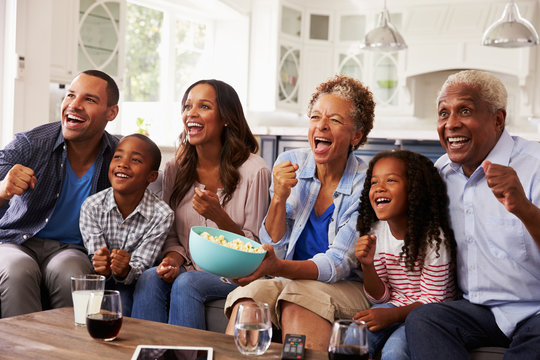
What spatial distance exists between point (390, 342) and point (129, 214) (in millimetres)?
1127

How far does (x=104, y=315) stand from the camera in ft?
4.93

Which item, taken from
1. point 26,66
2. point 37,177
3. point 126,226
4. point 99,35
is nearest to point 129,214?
point 126,226

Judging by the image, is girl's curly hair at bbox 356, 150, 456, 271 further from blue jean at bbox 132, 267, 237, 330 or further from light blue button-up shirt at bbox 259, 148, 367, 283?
blue jean at bbox 132, 267, 237, 330

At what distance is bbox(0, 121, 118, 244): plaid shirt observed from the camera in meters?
2.37

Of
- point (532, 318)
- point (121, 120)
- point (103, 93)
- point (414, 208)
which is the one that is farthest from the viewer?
point (121, 120)

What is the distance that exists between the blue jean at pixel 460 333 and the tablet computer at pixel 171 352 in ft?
1.99

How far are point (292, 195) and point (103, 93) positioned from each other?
3.04 ft

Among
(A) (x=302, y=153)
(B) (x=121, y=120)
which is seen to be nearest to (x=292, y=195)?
(A) (x=302, y=153)

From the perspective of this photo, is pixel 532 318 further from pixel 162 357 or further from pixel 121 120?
pixel 121 120

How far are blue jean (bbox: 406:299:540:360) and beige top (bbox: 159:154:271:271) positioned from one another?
821 mm

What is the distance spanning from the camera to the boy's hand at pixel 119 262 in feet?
7.06

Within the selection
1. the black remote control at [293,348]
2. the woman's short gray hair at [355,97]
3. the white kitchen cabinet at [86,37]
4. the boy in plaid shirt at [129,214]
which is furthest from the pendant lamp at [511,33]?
the black remote control at [293,348]

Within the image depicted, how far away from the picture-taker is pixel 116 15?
4.95m

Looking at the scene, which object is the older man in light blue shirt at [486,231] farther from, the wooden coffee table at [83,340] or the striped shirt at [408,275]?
the wooden coffee table at [83,340]
